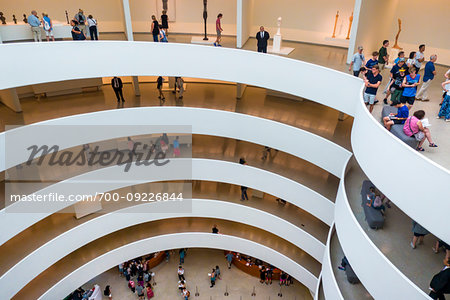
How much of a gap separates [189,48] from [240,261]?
13.4 m

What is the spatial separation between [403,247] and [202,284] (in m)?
13.7

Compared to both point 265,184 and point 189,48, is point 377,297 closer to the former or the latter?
point 265,184

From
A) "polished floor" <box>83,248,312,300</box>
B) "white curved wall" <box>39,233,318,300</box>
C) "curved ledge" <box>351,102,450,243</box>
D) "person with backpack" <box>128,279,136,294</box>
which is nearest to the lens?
"curved ledge" <box>351,102,450,243</box>

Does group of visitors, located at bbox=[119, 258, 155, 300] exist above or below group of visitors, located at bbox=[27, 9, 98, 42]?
below

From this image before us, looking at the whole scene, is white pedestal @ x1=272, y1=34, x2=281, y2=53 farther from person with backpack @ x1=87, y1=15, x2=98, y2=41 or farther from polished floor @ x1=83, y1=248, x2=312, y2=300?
polished floor @ x1=83, y1=248, x2=312, y2=300

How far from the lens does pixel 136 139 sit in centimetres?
2012

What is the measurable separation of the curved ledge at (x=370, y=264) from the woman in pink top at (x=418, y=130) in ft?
9.23

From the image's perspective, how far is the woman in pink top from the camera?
8.92 metres

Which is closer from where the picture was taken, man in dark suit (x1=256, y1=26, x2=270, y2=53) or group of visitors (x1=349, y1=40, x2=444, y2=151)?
group of visitors (x1=349, y1=40, x2=444, y2=151)

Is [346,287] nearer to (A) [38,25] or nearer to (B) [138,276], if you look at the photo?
(B) [138,276]

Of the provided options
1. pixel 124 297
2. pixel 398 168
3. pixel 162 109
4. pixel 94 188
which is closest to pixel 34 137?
pixel 94 188

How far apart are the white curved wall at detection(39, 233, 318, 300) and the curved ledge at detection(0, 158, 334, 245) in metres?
3.78

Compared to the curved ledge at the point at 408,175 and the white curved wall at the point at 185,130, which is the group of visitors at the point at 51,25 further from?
the curved ledge at the point at 408,175

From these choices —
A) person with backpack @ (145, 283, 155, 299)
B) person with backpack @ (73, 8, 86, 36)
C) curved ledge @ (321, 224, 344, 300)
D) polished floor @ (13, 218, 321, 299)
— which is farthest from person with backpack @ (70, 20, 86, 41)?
person with backpack @ (145, 283, 155, 299)
